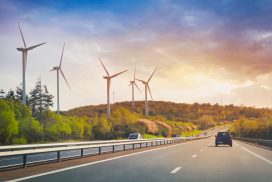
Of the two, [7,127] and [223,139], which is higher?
[7,127]

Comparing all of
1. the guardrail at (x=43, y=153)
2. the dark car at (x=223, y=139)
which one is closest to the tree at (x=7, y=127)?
the dark car at (x=223, y=139)

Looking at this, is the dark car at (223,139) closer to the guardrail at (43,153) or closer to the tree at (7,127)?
the guardrail at (43,153)

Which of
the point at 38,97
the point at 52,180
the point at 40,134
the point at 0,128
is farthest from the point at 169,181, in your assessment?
the point at 38,97

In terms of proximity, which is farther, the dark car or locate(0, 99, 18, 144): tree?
locate(0, 99, 18, 144): tree

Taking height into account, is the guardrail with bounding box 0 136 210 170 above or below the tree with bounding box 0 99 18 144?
below

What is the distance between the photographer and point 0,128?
8688 centimetres

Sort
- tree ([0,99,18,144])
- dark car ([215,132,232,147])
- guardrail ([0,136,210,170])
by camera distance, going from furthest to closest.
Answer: tree ([0,99,18,144]) → dark car ([215,132,232,147]) → guardrail ([0,136,210,170])

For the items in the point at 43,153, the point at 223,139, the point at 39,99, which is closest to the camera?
the point at 43,153

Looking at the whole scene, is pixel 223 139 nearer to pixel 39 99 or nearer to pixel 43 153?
pixel 43 153

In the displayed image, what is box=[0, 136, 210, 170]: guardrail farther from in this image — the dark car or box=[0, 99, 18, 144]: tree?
box=[0, 99, 18, 144]: tree

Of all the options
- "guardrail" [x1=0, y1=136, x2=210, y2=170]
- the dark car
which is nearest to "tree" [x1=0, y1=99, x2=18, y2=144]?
the dark car

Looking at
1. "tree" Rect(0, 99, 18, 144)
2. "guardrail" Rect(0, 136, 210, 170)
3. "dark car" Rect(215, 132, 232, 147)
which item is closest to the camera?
"guardrail" Rect(0, 136, 210, 170)

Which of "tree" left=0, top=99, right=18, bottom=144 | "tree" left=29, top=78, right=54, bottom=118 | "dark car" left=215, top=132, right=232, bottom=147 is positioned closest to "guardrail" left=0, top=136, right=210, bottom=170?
"dark car" left=215, top=132, right=232, bottom=147

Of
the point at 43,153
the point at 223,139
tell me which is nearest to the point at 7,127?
the point at 223,139
